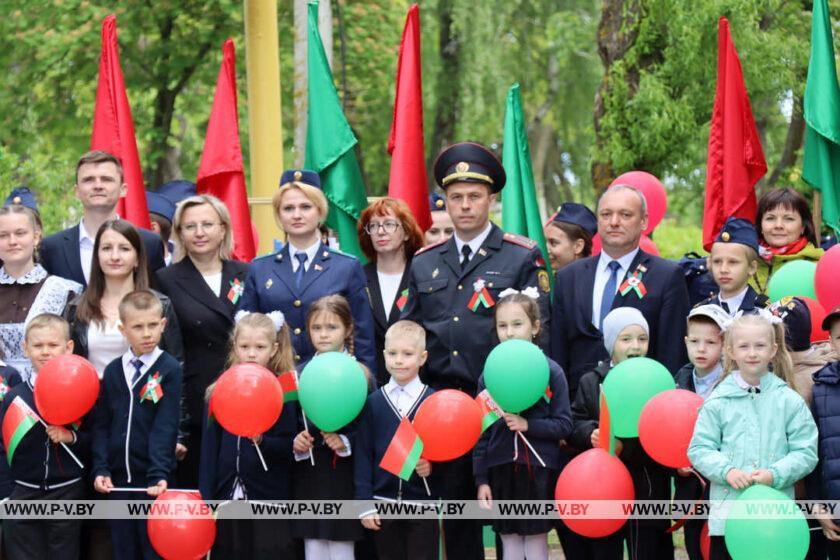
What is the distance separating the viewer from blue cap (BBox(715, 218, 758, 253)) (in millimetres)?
6832

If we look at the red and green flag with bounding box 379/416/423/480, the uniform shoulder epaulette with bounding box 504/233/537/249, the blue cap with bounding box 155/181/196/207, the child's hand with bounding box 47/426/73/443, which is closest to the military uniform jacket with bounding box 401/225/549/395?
the uniform shoulder epaulette with bounding box 504/233/537/249

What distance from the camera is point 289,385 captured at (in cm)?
650

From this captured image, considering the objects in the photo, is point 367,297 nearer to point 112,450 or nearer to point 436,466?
point 436,466

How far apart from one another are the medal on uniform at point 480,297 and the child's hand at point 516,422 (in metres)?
0.65

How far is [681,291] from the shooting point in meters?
6.71

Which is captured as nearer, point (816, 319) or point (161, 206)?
point (816, 319)

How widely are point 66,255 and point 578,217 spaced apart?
124 inches

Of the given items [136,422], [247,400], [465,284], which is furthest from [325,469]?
[465,284]

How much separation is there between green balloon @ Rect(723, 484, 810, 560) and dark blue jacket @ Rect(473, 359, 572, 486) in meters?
1.02

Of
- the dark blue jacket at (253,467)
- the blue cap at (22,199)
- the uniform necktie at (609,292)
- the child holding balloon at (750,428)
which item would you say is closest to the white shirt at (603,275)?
the uniform necktie at (609,292)

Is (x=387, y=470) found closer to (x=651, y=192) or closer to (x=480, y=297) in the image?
(x=480, y=297)

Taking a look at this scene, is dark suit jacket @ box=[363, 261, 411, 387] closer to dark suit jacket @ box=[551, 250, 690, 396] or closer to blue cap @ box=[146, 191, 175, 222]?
dark suit jacket @ box=[551, 250, 690, 396]

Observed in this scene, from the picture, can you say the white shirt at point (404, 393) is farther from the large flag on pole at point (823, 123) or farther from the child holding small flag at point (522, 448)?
the large flag on pole at point (823, 123)

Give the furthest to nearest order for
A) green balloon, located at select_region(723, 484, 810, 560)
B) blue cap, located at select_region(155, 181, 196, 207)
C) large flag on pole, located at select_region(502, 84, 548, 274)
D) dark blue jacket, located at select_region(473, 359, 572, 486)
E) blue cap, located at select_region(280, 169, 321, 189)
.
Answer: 1. blue cap, located at select_region(155, 181, 196, 207)
2. large flag on pole, located at select_region(502, 84, 548, 274)
3. blue cap, located at select_region(280, 169, 321, 189)
4. dark blue jacket, located at select_region(473, 359, 572, 486)
5. green balloon, located at select_region(723, 484, 810, 560)
